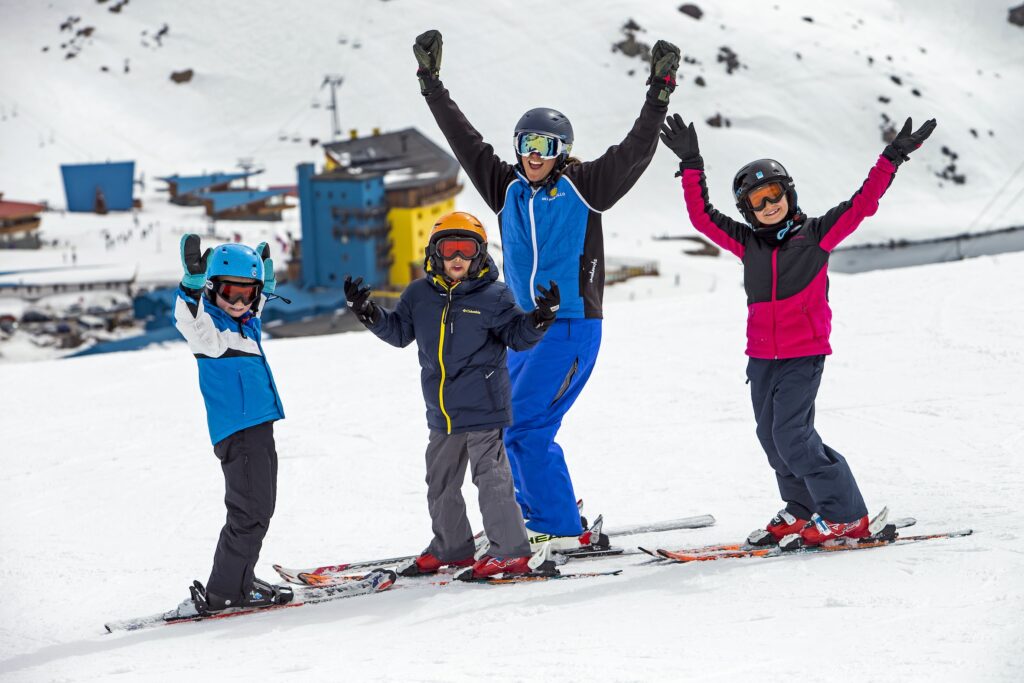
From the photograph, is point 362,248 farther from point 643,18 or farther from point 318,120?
point 643,18

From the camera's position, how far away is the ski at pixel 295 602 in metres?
3.56

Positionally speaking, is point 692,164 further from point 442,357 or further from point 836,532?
point 836,532

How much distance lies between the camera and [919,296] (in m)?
9.59

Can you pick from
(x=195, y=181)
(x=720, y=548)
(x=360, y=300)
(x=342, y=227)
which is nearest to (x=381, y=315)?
(x=360, y=300)

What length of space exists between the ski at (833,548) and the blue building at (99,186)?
4368cm

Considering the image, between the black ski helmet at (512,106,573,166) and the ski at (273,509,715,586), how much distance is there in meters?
1.57

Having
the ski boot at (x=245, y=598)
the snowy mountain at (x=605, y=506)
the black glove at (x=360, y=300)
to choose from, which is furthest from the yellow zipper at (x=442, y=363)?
the ski boot at (x=245, y=598)

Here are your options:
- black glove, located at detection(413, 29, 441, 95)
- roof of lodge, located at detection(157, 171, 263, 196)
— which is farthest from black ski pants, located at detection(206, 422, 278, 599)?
roof of lodge, located at detection(157, 171, 263, 196)

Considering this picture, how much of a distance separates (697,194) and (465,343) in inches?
46.8

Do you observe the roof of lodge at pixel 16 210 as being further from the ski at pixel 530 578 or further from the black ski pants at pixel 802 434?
the black ski pants at pixel 802 434

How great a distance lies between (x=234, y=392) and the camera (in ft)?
11.6

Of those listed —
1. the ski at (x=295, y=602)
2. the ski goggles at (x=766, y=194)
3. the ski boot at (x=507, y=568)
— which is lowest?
the ski at (x=295, y=602)

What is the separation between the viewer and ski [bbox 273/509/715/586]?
397cm

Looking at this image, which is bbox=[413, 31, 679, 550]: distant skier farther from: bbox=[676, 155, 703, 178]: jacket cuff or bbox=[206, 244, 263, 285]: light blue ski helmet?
bbox=[206, 244, 263, 285]: light blue ski helmet
